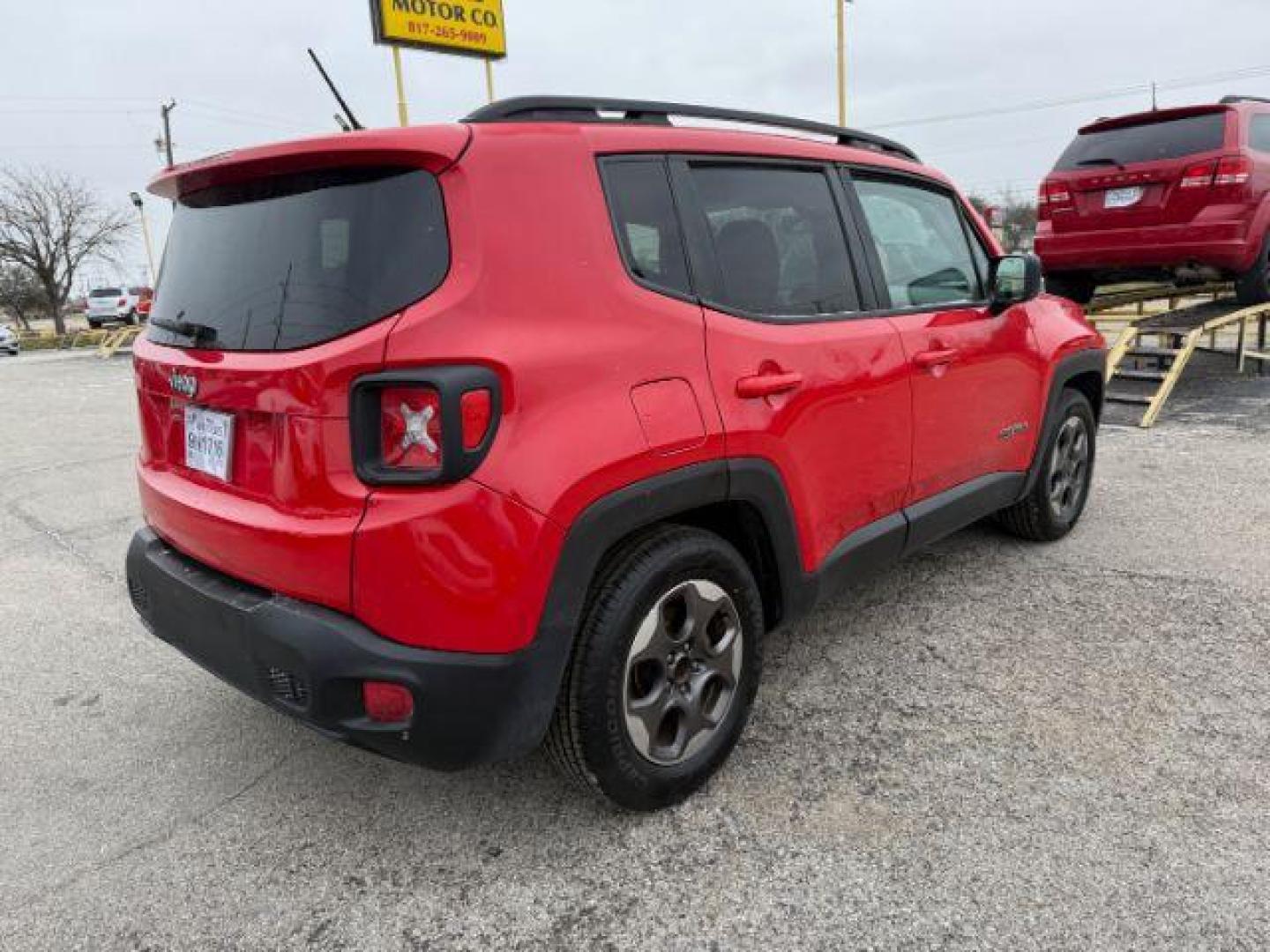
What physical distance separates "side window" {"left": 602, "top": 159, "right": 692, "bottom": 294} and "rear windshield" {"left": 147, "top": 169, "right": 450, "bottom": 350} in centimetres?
47

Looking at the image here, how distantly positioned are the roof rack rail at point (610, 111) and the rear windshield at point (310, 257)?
32 cm

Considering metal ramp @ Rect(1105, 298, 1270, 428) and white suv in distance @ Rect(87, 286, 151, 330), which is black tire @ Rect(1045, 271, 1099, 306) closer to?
metal ramp @ Rect(1105, 298, 1270, 428)

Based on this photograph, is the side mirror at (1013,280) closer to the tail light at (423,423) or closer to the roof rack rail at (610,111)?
the roof rack rail at (610,111)

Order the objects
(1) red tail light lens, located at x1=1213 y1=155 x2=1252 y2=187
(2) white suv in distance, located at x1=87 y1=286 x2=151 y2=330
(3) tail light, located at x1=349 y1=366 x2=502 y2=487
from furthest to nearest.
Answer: (2) white suv in distance, located at x1=87 y1=286 x2=151 y2=330 → (1) red tail light lens, located at x1=1213 y1=155 x2=1252 y2=187 → (3) tail light, located at x1=349 y1=366 x2=502 y2=487

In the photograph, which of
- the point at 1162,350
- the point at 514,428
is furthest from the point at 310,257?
the point at 1162,350

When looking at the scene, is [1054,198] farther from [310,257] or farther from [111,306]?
[111,306]

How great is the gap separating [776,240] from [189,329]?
1632mm

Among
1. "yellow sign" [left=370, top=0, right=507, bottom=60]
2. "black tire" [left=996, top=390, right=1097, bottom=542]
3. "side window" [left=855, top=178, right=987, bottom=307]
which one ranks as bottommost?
"black tire" [left=996, top=390, right=1097, bottom=542]

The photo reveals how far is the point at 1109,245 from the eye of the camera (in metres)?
7.46

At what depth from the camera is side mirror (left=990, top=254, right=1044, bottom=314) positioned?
3514 mm

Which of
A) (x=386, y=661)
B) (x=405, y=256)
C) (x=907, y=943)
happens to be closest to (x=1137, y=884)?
(x=907, y=943)

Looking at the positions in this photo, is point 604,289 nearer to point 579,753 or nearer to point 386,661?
point 386,661

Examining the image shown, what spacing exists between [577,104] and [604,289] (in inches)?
20.2

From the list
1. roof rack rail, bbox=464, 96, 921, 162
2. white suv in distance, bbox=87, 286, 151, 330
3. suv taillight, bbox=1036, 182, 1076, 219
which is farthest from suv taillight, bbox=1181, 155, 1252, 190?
white suv in distance, bbox=87, 286, 151, 330
